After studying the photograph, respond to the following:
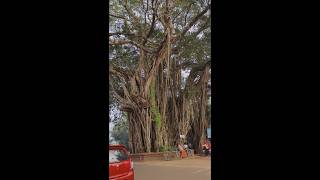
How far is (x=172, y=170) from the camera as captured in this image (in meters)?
2.89

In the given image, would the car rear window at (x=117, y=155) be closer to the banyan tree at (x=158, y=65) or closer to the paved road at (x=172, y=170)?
the paved road at (x=172, y=170)

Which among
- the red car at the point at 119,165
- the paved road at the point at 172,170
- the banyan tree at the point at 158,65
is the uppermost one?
the banyan tree at the point at 158,65

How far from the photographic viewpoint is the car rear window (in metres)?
2.48

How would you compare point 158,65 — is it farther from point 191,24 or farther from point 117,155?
point 117,155

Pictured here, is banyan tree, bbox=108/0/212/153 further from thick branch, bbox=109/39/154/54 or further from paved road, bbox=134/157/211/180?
paved road, bbox=134/157/211/180

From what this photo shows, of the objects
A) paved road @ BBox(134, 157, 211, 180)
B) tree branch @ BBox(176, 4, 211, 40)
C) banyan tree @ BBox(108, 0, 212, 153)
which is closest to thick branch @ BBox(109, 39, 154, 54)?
banyan tree @ BBox(108, 0, 212, 153)

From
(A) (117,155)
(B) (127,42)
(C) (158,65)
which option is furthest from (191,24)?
(A) (117,155)

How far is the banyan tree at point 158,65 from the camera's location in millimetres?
3270

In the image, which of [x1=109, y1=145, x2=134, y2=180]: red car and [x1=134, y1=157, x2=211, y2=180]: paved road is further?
[x1=134, y1=157, x2=211, y2=180]: paved road

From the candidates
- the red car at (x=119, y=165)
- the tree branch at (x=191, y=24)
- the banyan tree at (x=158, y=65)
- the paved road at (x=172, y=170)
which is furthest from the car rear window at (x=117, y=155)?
the tree branch at (x=191, y=24)

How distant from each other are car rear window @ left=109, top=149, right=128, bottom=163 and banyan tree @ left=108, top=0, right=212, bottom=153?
704mm
